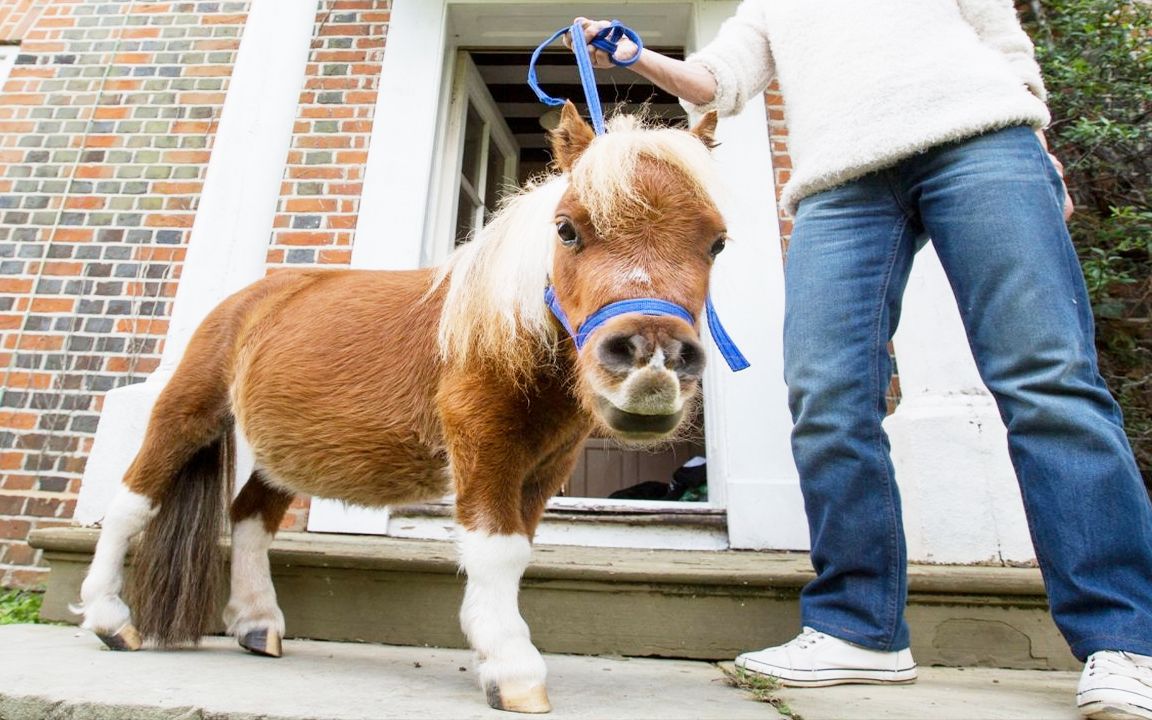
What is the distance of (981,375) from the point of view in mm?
1557

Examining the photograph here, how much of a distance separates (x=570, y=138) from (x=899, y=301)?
1.00 meters

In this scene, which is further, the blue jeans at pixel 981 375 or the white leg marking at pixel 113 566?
the white leg marking at pixel 113 566

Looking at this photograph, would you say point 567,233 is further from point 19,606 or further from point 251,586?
point 19,606

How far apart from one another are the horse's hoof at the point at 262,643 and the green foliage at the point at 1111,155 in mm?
3867

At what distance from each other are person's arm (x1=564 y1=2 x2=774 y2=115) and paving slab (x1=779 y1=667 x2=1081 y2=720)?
1.55 meters

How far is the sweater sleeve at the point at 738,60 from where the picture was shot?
1.89 metres

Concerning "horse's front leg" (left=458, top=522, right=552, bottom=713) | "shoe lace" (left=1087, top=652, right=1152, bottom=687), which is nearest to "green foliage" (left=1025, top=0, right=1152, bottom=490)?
"shoe lace" (left=1087, top=652, right=1152, bottom=687)

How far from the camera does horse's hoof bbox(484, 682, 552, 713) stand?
4.21 feet

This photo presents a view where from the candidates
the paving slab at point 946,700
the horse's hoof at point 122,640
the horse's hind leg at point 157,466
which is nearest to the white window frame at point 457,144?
the horse's hind leg at point 157,466

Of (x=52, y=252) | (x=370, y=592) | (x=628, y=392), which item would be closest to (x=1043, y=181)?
(x=628, y=392)

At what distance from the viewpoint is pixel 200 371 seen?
6.61 feet

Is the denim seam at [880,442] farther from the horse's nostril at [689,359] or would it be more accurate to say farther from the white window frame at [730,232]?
the white window frame at [730,232]

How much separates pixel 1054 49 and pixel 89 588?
16.1ft

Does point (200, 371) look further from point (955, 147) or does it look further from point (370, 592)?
point (955, 147)
